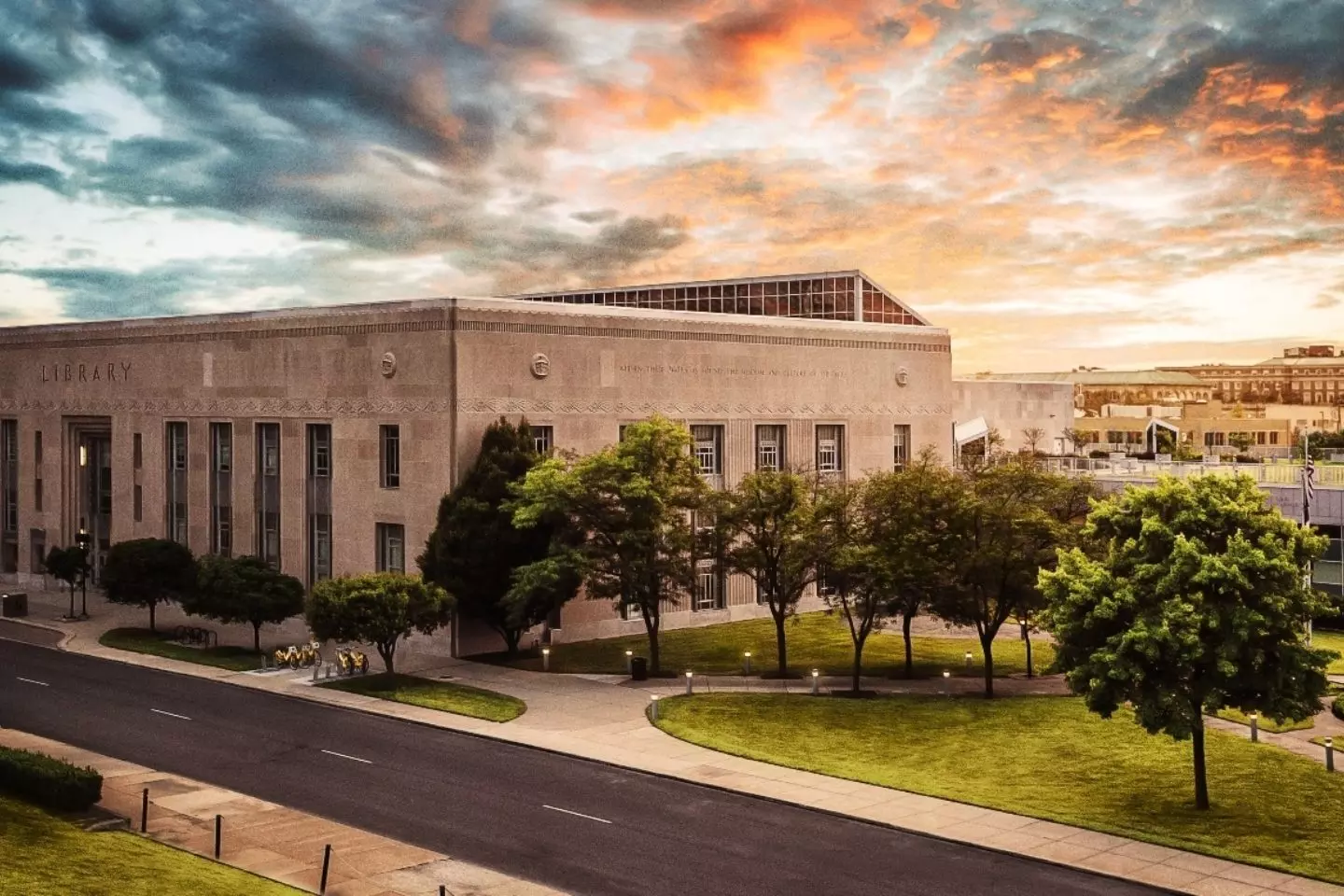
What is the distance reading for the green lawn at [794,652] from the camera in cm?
5731

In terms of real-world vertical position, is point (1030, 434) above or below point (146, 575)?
above

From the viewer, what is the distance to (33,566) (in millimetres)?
84625

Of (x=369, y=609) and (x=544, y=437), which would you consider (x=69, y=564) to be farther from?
(x=369, y=609)

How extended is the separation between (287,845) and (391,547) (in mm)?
30873

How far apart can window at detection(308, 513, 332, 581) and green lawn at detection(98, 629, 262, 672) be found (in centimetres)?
572

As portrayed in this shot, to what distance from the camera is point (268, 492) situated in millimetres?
69250

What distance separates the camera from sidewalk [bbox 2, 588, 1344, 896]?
3127cm

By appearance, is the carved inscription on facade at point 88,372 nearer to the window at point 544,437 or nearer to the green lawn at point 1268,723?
the window at point 544,437

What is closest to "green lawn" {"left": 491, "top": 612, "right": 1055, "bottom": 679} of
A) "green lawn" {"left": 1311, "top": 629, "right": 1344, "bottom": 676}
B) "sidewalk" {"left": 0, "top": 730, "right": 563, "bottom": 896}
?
Answer: "green lawn" {"left": 1311, "top": 629, "right": 1344, "bottom": 676}

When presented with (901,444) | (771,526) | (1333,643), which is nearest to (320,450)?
(771,526)

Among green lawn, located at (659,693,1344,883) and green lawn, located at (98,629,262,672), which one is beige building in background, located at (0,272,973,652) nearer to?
green lawn, located at (98,629,262,672)

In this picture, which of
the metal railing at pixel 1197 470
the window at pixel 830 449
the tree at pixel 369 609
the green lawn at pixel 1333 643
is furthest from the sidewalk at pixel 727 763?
the window at pixel 830 449

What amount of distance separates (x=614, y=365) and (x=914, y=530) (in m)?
19.4

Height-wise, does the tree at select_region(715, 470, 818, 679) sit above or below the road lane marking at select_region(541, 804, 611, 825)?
above
